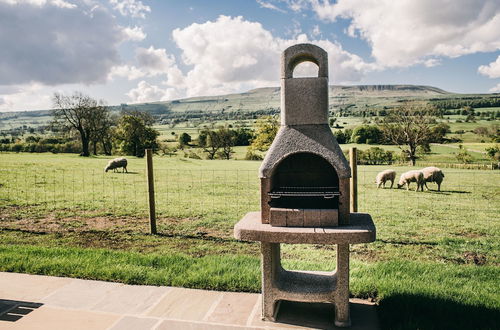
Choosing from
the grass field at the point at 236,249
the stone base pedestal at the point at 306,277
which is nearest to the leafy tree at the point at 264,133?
the grass field at the point at 236,249

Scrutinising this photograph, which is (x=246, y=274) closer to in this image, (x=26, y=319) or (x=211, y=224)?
(x=26, y=319)

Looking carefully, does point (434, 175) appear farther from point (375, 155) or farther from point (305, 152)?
point (375, 155)

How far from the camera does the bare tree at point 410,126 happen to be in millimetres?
46812

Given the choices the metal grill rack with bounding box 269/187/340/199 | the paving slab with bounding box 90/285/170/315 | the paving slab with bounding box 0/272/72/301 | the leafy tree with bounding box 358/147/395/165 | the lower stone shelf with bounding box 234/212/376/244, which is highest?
the metal grill rack with bounding box 269/187/340/199

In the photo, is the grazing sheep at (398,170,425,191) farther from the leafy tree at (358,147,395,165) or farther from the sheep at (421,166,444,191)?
the leafy tree at (358,147,395,165)

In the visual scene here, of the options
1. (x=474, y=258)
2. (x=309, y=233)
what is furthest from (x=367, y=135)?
(x=309, y=233)

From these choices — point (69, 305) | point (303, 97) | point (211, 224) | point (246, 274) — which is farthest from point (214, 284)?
point (211, 224)

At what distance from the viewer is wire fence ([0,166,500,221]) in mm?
11188

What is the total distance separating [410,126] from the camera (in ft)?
159

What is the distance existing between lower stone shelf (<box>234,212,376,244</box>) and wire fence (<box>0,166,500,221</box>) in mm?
6079

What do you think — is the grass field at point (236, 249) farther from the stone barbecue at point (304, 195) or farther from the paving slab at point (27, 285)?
the stone barbecue at point (304, 195)

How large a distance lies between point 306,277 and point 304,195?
1.43 meters

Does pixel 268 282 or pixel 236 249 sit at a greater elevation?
pixel 268 282

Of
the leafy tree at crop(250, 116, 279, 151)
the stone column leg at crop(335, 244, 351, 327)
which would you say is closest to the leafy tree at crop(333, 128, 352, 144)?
the leafy tree at crop(250, 116, 279, 151)
